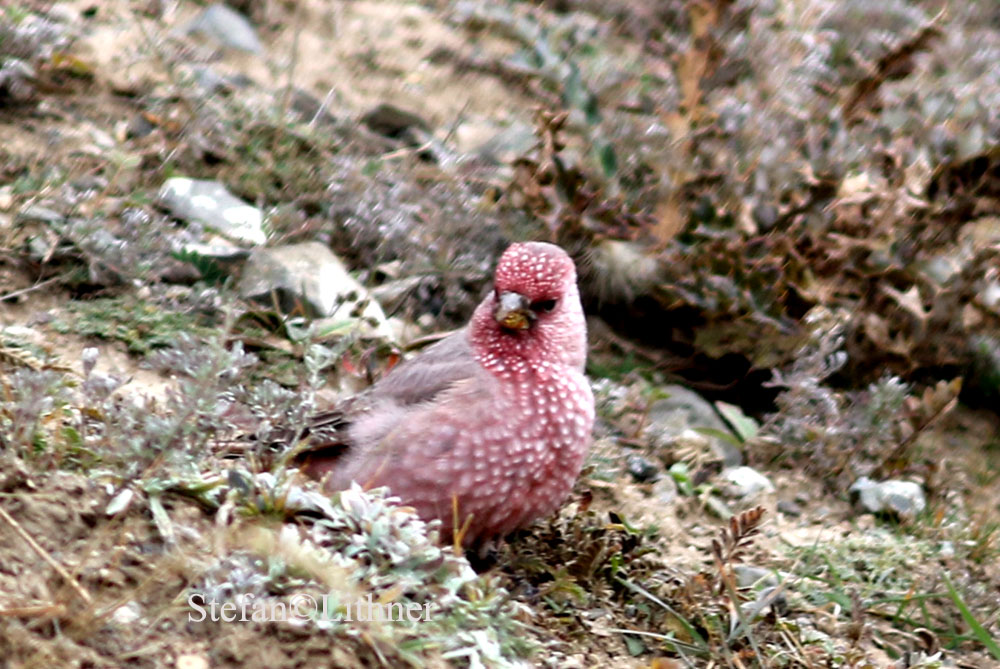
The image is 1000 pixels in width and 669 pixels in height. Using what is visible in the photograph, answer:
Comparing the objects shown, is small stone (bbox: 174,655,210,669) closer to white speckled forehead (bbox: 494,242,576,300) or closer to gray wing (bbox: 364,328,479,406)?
gray wing (bbox: 364,328,479,406)

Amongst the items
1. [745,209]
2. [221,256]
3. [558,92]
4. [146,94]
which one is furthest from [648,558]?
[146,94]

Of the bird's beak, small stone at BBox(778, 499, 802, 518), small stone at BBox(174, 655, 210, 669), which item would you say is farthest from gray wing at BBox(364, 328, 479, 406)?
small stone at BBox(778, 499, 802, 518)

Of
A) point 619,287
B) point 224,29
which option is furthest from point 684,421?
point 224,29

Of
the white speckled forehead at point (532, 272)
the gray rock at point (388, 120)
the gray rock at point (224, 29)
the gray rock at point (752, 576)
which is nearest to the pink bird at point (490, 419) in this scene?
the white speckled forehead at point (532, 272)

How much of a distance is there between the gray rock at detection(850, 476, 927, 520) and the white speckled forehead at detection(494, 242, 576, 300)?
1640mm

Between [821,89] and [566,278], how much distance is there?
1.87 metres

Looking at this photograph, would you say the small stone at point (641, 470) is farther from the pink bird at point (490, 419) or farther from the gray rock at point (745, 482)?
the pink bird at point (490, 419)

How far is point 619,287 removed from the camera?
509cm

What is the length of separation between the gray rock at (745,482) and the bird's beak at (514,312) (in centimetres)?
126

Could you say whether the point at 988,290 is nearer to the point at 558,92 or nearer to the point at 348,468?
the point at 558,92

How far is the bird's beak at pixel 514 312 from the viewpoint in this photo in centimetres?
362

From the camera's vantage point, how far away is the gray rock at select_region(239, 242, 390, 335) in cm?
454

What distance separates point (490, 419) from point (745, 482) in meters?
1.37

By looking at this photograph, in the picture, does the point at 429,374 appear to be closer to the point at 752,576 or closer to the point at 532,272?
the point at 532,272
